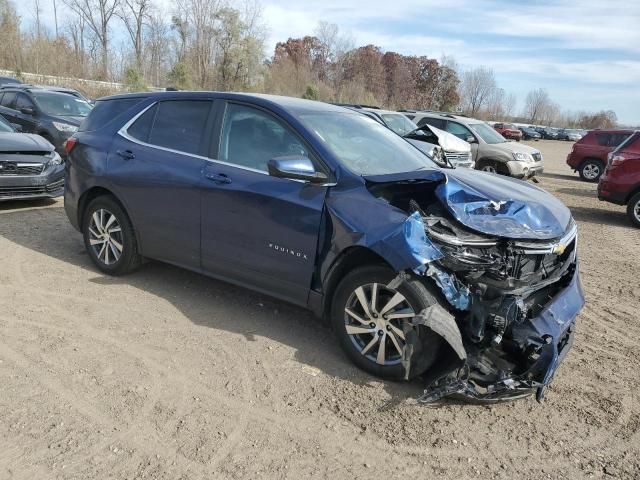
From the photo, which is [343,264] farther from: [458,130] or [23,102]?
[458,130]

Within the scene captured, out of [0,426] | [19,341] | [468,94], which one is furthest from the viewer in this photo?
[468,94]

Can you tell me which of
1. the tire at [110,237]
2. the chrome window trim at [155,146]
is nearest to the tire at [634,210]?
the chrome window trim at [155,146]

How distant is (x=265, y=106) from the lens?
4.41 m

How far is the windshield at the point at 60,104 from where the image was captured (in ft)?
40.8

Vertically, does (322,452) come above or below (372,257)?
below

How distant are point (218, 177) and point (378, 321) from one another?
72.0 inches

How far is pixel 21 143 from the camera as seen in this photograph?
8.20 meters

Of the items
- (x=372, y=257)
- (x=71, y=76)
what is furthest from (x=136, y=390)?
(x=71, y=76)

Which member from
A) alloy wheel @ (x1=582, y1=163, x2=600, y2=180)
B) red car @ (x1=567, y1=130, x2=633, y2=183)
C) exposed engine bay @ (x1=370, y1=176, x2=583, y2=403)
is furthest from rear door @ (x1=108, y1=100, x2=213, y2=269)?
alloy wheel @ (x1=582, y1=163, x2=600, y2=180)

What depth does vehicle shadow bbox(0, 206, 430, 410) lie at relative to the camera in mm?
3871

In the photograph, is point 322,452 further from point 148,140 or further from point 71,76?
point 71,76

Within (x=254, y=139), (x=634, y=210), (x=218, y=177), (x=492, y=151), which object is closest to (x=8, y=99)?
(x=218, y=177)

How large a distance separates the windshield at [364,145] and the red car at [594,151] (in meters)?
15.6

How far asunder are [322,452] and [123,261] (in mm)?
3147
